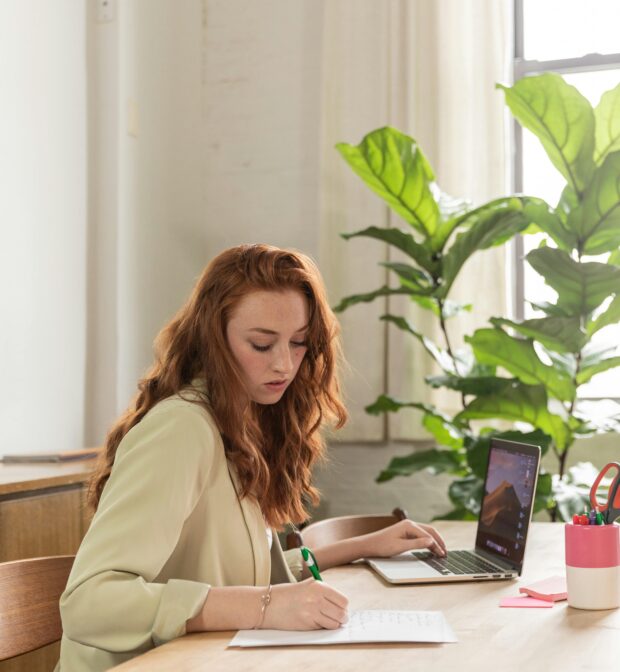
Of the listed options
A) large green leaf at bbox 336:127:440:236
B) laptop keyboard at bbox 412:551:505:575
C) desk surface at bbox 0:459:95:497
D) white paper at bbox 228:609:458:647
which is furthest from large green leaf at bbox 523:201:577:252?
white paper at bbox 228:609:458:647

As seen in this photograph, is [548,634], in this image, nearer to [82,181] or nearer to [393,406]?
[393,406]

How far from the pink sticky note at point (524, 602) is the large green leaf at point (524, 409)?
1.30m

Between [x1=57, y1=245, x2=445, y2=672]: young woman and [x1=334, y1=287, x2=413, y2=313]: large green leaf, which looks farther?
[x1=334, y1=287, x2=413, y2=313]: large green leaf

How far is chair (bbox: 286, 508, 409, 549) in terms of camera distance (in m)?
2.22

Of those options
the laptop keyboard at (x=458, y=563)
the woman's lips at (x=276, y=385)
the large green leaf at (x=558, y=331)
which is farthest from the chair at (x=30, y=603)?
the large green leaf at (x=558, y=331)

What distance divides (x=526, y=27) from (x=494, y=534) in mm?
2747

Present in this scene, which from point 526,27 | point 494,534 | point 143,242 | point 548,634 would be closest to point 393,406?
point 143,242

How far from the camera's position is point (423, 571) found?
1.80m

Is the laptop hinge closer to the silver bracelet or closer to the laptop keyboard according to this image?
the laptop keyboard

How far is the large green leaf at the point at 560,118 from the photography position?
2877 mm

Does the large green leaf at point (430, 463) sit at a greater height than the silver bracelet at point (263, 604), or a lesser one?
lesser

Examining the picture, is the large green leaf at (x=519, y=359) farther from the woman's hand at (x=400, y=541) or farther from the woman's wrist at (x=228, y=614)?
the woman's wrist at (x=228, y=614)

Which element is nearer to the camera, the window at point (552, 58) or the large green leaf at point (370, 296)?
the large green leaf at point (370, 296)

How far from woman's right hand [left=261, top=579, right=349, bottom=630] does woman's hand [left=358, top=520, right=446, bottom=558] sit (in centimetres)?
59
